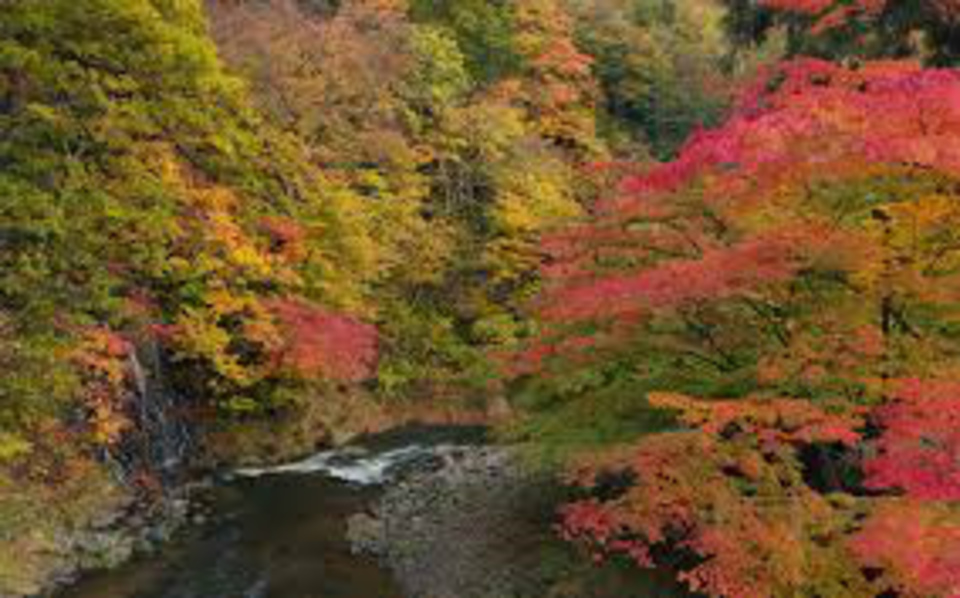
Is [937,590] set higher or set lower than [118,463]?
higher

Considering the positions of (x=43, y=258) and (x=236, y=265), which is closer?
(x=43, y=258)

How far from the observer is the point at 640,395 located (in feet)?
38.1

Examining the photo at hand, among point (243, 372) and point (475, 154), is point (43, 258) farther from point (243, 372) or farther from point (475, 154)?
point (475, 154)

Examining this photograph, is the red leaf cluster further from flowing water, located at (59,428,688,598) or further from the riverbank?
the riverbank

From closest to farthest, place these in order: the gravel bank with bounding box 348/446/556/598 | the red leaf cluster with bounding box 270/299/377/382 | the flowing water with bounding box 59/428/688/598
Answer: the flowing water with bounding box 59/428/688/598
the gravel bank with bounding box 348/446/556/598
the red leaf cluster with bounding box 270/299/377/382

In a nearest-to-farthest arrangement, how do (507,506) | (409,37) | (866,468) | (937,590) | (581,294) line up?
1. (937,590)
2. (866,468)
3. (581,294)
4. (507,506)
5. (409,37)

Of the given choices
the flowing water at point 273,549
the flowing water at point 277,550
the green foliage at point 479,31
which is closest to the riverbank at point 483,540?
the flowing water at point 277,550

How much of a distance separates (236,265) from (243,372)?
82.2 inches

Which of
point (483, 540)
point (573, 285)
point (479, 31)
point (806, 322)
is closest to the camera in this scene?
point (806, 322)

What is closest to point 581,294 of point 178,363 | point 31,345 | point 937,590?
point 937,590

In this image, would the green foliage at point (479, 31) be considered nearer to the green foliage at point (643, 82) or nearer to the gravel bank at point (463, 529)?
the green foliage at point (643, 82)

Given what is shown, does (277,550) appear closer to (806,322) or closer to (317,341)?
(317,341)

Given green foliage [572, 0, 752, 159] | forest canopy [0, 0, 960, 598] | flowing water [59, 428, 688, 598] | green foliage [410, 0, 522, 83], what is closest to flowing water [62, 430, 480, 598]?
flowing water [59, 428, 688, 598]

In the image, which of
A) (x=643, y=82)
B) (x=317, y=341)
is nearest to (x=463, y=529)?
(x=317, y=341)
